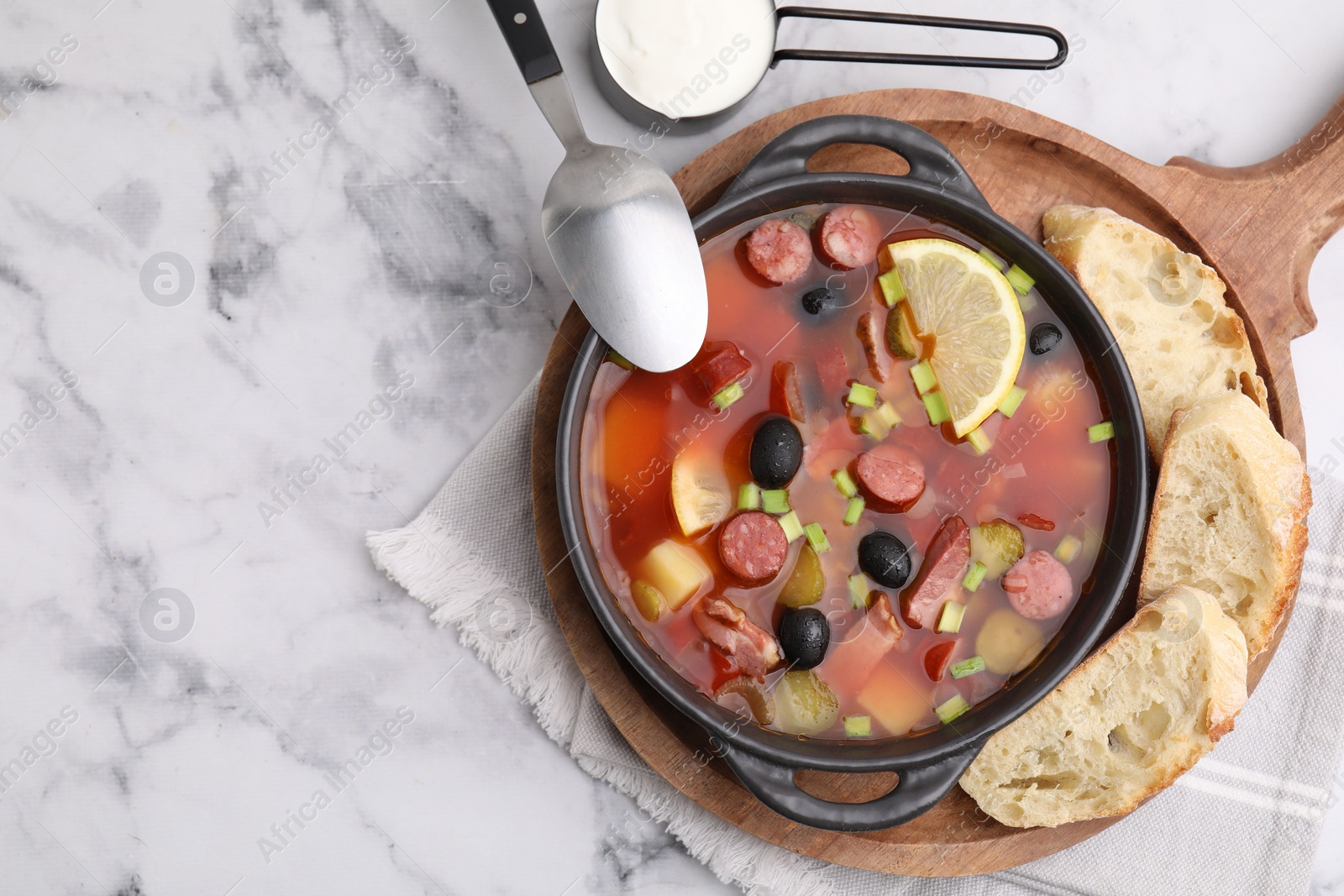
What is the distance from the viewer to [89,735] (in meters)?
2.25

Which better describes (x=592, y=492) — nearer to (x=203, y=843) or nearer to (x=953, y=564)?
(x=953, y=564)

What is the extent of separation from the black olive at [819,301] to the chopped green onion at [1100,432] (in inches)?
25.7

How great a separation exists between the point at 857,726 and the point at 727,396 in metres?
0.78

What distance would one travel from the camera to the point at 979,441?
2.04m

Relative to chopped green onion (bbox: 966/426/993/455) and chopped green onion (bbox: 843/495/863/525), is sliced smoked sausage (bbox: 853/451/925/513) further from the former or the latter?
chopped green onion (bbox: 966/426/993/455)

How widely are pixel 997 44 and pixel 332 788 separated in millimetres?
2622

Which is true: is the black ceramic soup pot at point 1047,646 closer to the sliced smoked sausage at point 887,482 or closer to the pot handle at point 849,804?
the pot handle at point 849,804

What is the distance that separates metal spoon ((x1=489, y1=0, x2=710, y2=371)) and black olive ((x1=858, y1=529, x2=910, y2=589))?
0.58m

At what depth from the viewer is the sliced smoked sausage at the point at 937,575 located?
1986 mm

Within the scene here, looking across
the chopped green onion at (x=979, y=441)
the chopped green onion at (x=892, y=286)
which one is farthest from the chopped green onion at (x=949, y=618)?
the chopped green onion at (x=892, y=286)

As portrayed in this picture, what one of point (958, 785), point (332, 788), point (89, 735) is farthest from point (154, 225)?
point (958, 785)

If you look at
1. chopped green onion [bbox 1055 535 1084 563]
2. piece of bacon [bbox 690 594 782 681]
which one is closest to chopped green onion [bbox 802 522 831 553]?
piece of bacon [bbox 690 594 782 681]

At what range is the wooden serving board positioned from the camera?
211cm

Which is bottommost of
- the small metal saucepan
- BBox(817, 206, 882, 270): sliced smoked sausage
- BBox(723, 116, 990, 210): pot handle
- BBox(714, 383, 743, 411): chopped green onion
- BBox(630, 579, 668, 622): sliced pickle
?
BBox(630, 579, 668, 622): sliced pickle
